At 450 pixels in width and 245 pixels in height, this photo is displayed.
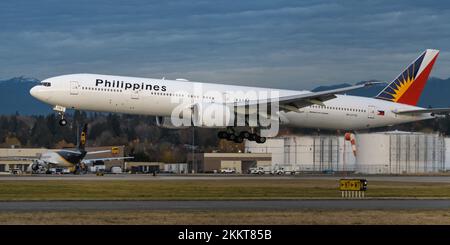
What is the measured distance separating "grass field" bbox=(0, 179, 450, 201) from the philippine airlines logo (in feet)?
17.9

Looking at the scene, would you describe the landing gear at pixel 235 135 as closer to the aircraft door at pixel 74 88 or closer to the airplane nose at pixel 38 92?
the aircraft door at pixel 74 88

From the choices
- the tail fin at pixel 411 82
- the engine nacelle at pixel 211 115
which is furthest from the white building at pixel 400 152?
the engine nacelle at pixel 211 115

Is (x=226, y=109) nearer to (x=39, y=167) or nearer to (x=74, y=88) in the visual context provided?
(x=74, y=88)

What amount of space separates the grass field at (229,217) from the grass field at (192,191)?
39.9ft

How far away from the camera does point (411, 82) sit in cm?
8269

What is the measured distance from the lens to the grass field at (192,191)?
51.6 m

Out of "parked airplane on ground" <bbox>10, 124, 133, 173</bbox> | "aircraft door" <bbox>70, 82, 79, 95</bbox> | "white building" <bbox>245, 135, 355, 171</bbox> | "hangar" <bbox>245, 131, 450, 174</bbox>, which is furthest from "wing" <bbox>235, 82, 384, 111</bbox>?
"parked airplane on ground" <bbox>10, 124, 133, 173</bbox>

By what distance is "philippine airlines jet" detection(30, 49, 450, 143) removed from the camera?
67.3 m

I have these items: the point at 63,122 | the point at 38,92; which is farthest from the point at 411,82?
the point at 38,92

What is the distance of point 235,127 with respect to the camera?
72250 millimetres

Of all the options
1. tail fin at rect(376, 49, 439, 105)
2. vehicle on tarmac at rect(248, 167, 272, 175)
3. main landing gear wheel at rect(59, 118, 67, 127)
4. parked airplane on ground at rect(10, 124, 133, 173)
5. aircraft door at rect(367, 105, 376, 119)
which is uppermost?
tail fin at rect(376, 49, 439, 105)

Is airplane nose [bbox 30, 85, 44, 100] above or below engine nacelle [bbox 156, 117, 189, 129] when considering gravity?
above

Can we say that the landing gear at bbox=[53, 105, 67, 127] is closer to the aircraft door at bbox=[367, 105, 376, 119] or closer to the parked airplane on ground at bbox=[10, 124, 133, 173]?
the aircraft door at bbox=[367, 105, 376, 119]
